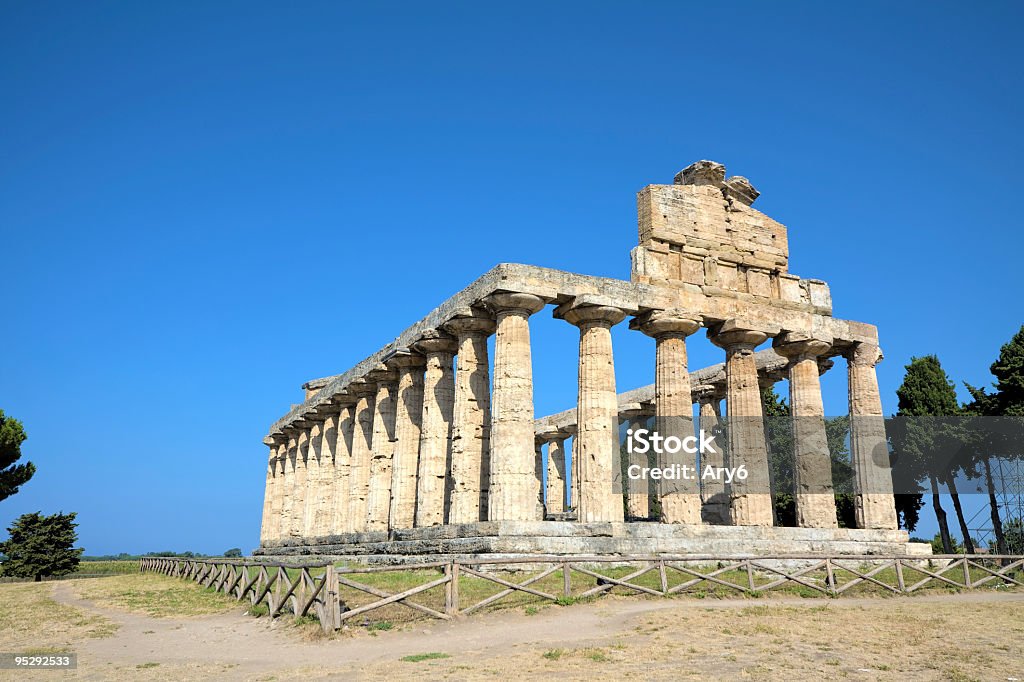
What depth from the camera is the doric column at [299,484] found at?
43281 mm

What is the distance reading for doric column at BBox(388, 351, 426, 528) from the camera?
29516 mm

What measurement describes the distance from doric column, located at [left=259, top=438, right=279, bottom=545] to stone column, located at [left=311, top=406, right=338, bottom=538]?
11.5 meters

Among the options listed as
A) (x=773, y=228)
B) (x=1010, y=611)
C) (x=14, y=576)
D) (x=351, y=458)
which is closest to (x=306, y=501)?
(x=351, y=458)

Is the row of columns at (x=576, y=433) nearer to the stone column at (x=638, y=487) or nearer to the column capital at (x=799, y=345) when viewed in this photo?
the column capital at (x=799, y=345)

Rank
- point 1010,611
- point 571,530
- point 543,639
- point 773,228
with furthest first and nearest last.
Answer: point 773,228
point 571,530
point 1010,611
point 543,639

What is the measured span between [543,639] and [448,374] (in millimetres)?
15886

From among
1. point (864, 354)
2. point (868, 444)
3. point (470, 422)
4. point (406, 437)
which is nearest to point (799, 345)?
point (864, 354)

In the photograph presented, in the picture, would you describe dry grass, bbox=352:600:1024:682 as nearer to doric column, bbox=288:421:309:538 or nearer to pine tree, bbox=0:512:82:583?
doric column, bbox=288:421:309:538

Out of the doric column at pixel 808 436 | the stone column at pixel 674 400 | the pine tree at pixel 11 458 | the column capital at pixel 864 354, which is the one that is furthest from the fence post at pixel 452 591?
the pine tree at pixel 11 458

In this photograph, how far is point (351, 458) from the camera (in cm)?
3622

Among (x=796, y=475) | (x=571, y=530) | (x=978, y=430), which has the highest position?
(x=978, y=430)

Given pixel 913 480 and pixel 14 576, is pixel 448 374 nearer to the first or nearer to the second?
pixel 913 480

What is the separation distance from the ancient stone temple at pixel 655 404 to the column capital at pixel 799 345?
68 millimetres

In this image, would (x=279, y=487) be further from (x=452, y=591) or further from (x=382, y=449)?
(x=452, y=591)
